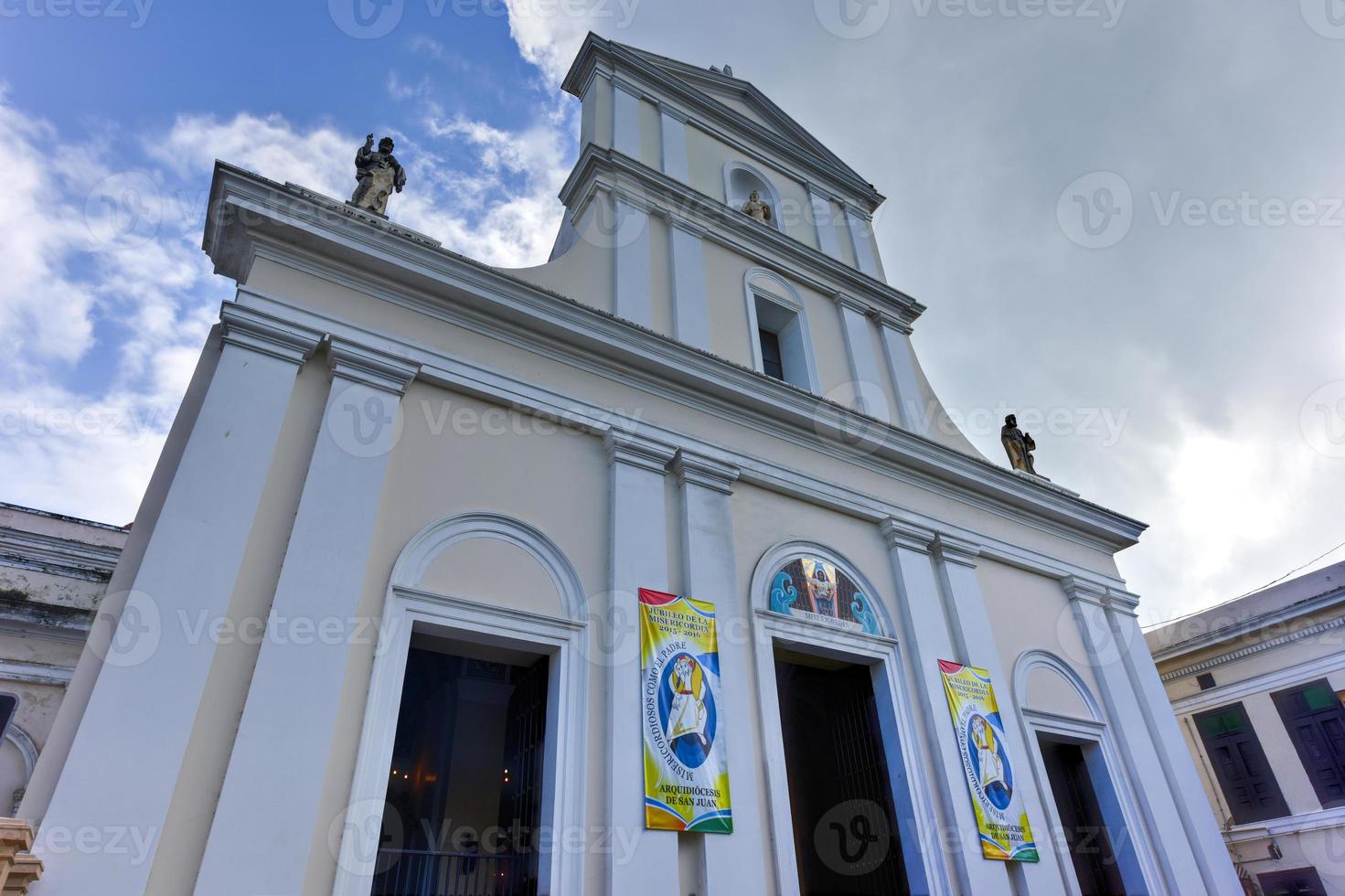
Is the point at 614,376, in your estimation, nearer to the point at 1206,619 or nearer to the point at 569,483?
the point at 569,483

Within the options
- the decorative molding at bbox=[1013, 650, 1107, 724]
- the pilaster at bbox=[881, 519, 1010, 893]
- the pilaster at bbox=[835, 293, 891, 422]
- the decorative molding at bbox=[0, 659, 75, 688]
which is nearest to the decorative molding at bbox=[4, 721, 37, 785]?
the decorative molding at bbox=[0, 659, 75, 688]

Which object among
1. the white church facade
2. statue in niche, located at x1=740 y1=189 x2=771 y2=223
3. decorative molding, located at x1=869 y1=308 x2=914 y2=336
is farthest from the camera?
decorative molding, located at x1=869 y1=308 x2=914 y2=336

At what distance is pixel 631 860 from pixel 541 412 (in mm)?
3980

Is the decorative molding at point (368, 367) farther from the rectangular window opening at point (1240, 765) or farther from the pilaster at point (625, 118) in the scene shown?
the rectangular window opening at point (1240, 765)

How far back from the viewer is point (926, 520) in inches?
403

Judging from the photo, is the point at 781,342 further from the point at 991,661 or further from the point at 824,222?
the point at 991,661

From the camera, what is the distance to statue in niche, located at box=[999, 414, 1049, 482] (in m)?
12.5

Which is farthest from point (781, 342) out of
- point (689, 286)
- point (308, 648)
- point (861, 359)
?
point (308, 648)

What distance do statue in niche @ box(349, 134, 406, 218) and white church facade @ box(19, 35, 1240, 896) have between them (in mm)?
646

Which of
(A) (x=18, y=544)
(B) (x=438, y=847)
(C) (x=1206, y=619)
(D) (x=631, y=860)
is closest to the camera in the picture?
(D) (x=631, y=860)

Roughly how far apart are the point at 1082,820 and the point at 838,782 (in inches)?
135

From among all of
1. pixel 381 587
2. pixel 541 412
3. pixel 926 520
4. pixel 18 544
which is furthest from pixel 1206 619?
pixel 18 544

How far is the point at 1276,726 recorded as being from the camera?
55.0 feet

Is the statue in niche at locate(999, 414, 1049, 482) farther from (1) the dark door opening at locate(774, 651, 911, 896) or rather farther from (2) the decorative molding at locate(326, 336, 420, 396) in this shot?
(2) the decorative molding at locate(326, 336, 420, 396)
